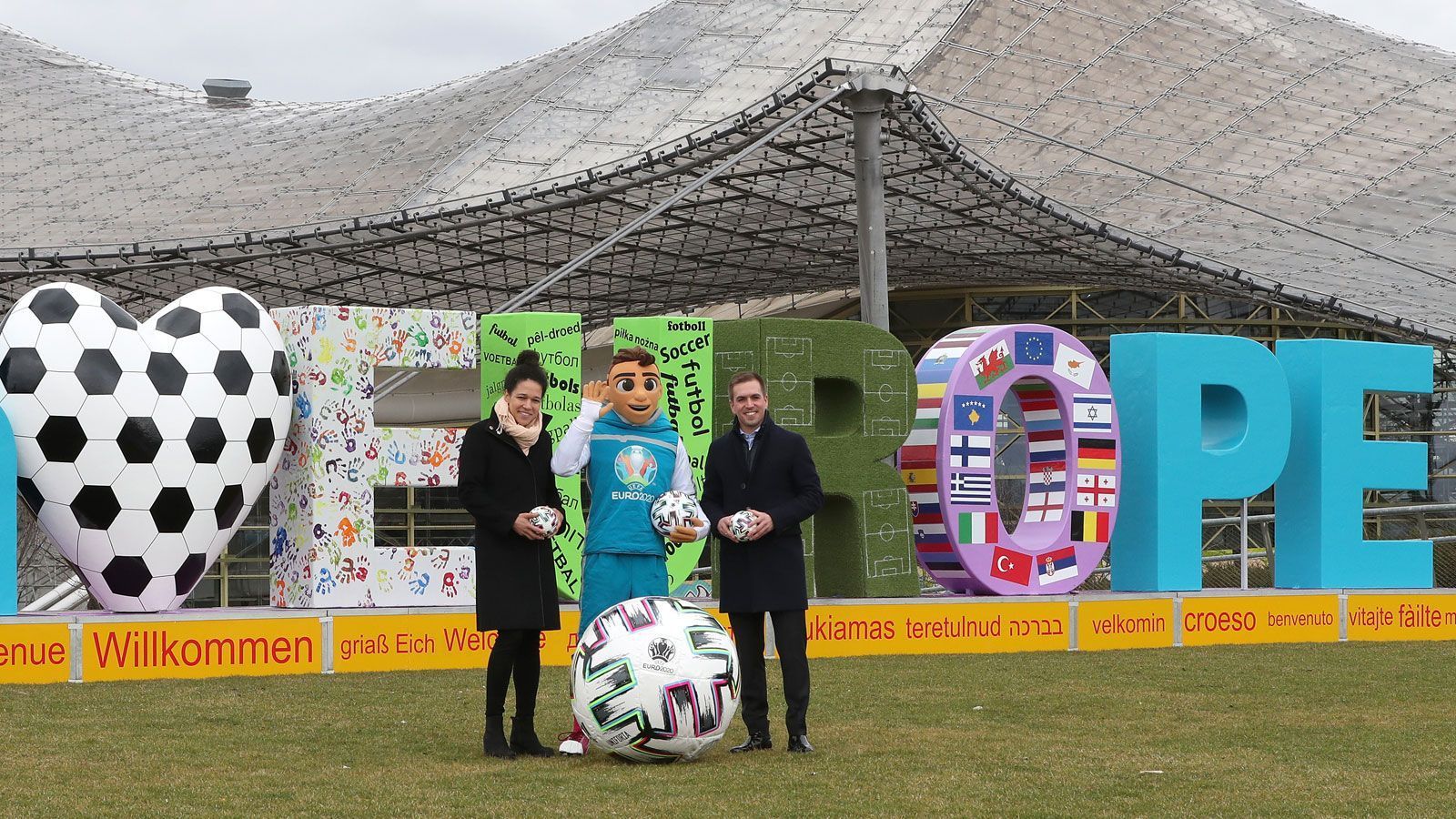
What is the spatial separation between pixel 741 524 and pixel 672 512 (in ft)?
1.22

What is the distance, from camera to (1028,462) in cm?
1538

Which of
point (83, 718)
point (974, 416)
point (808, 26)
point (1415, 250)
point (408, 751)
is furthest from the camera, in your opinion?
point (1415, 250)

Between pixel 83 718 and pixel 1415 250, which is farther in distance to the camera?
pixel 1415 250

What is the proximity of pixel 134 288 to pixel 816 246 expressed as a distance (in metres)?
11.9

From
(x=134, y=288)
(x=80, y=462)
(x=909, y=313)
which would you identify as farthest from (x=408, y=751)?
(x=909, y=313)

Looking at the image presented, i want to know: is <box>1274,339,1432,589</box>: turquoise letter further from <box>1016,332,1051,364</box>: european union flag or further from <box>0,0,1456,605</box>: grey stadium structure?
<box>0,0,1456,605</box>: grey stadium structure

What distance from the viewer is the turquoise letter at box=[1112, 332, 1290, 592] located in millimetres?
15523

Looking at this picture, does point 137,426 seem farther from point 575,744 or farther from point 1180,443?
point 1180,443

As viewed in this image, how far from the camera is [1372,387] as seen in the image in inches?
647

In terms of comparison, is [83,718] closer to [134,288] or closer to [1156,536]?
[1156,536]

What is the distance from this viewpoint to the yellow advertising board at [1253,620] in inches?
599

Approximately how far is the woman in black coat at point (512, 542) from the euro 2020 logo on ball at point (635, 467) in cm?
36

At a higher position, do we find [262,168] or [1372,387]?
Result: [262,168]

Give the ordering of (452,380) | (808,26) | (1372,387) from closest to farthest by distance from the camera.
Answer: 1. (1372,387)
2. (808,26)
3. (452,380)
